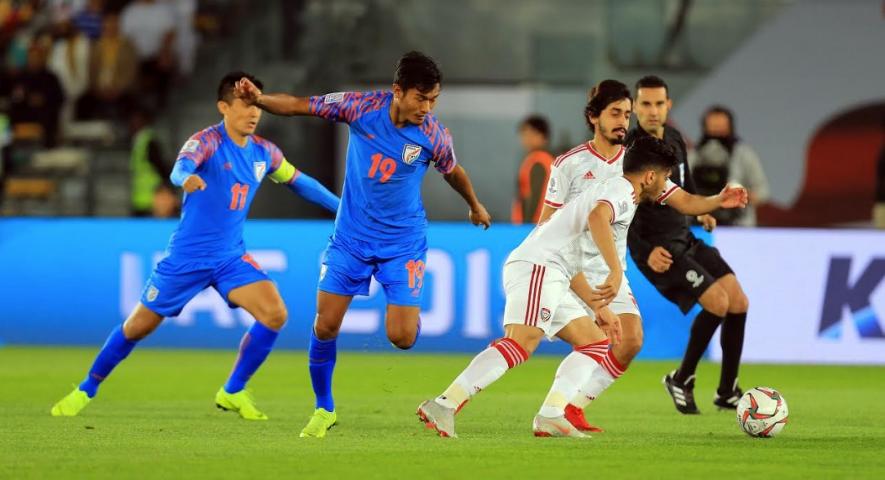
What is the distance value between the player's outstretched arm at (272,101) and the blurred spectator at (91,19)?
13244mm

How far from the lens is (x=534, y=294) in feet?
27.0

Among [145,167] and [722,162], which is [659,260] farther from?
[145,167]

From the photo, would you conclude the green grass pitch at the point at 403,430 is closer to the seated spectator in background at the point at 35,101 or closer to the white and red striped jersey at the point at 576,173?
the white and red striped jersey at the point at 576,173

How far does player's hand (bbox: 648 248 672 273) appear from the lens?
9.89m

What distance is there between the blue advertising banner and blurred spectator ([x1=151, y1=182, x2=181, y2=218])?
2.26m

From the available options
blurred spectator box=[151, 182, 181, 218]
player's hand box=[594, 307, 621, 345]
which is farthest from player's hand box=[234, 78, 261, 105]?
blurred spectator box=[151, 182, 181, 218]

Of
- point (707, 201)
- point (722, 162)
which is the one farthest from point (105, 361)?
point (722, 162)

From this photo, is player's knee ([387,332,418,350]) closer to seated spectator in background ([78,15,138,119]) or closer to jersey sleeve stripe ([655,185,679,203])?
jersey sleeve stripe ([655,185,679,203])

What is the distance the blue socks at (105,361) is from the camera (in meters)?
9.86

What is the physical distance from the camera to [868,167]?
20.4 m

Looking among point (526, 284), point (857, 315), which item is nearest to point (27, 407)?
point (526, 284)

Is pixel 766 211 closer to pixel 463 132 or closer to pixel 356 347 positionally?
pixel 463 132

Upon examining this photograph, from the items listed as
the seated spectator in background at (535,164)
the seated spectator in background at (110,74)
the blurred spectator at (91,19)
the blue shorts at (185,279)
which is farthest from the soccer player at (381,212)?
the blurred spectator at (91,19)

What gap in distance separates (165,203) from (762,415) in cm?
1058
